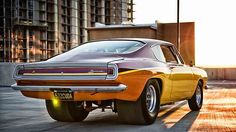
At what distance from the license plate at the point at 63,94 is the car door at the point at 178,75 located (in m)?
2.26

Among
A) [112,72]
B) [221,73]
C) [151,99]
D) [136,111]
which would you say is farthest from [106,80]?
[221,73]

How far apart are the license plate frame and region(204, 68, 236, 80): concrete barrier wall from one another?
29.8 meters

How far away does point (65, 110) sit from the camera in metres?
7.76

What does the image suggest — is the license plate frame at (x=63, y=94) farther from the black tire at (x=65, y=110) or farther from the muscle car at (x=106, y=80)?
the black tire at (x=65, y=110)

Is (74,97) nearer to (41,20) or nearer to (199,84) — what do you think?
(199,84)

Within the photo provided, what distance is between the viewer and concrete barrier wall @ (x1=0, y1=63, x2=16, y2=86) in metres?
22.3

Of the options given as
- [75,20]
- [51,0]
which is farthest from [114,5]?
[51,0]

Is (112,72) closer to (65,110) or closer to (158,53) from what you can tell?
(65,110)

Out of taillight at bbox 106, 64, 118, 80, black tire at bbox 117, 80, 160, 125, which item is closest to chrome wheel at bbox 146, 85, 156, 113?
black tire at bbox 117, 80, 160, 125

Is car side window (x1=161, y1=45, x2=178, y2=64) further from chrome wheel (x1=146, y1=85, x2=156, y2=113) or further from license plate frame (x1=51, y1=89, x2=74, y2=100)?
license plate frame (x1=51, y1=89, x2=74, y2=100)

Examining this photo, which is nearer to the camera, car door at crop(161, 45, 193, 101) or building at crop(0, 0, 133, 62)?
car door at crop(161, 45, 193, 101)

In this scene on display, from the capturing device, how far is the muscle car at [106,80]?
6469 millimetres

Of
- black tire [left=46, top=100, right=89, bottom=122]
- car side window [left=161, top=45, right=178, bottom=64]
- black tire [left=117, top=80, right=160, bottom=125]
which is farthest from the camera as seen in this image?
car side window [left=161, top=45, right=178, bottom=64]

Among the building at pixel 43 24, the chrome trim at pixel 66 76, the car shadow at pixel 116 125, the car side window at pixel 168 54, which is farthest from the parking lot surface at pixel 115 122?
the building at pixel 43 24
